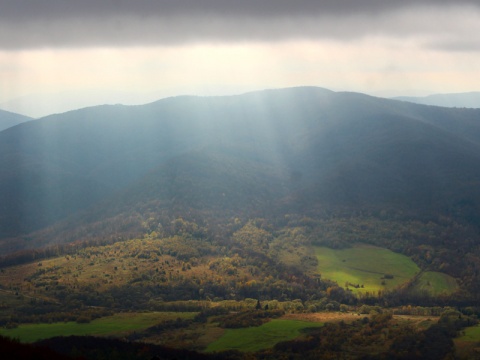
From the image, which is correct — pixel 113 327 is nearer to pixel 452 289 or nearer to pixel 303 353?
pixel 303 353

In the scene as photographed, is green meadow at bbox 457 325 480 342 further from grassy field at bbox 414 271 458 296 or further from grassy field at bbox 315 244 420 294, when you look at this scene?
grassy field at bbox 315 244 420 294

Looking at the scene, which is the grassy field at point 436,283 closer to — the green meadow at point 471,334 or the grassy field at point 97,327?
the green meadow at point 471,334

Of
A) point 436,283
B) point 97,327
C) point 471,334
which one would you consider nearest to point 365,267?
point 436,283

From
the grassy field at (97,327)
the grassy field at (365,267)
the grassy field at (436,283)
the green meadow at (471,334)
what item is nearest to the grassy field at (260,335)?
the grassy field at (97,327)

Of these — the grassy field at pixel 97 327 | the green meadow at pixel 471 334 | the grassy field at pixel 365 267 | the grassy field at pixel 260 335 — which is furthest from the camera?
the grassy field at pixel 365 267

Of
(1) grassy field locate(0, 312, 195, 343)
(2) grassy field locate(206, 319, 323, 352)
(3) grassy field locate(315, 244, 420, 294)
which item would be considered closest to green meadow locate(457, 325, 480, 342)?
(2) grassy field locate(206, 319, 323, 352)
